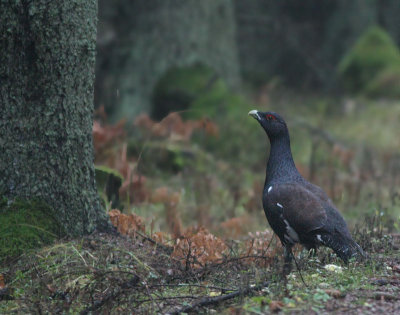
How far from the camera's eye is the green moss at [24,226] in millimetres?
5199

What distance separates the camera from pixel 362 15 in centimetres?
2036

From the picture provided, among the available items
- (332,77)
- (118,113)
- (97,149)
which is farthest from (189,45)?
(332,77)

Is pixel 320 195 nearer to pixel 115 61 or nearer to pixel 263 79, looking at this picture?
pixel 115 61

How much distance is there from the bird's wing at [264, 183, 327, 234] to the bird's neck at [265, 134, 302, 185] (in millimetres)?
225

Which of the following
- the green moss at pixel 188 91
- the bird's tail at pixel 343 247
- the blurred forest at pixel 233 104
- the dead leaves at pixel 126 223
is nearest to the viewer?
the bird's tail at pixel 343 247

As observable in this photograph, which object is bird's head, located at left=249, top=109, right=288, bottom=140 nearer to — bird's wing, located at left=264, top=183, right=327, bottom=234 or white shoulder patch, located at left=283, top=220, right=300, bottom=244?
bird's wing, located at left=264, top=183, right=327, bottom=234

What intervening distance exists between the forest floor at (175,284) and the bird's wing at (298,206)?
0.29m

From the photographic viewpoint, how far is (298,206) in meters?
5.70

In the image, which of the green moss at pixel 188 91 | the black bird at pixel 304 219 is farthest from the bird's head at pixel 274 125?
the green moss at pixel 188 91

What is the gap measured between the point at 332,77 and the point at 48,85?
596 inches

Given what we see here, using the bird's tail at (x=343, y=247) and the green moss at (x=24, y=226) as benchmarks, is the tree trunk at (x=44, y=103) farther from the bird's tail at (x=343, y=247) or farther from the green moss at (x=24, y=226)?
the bird's tail at (x=343, y=247)

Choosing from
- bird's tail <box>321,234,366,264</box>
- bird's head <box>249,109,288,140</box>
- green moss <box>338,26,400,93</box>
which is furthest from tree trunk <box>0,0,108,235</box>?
Answer: green moss <box>338,26,400,93</box>

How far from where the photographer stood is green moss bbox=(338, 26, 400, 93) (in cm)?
1878

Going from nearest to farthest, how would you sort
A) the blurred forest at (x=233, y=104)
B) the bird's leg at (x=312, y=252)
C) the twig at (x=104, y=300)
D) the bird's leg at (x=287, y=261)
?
1. the twig at (x=104, y=300)
2. the bird's leg at (x=287, y=261)
3. the bird's leg at (x=312, y=252)
4. the blurred forest at (x=233, y=104)
